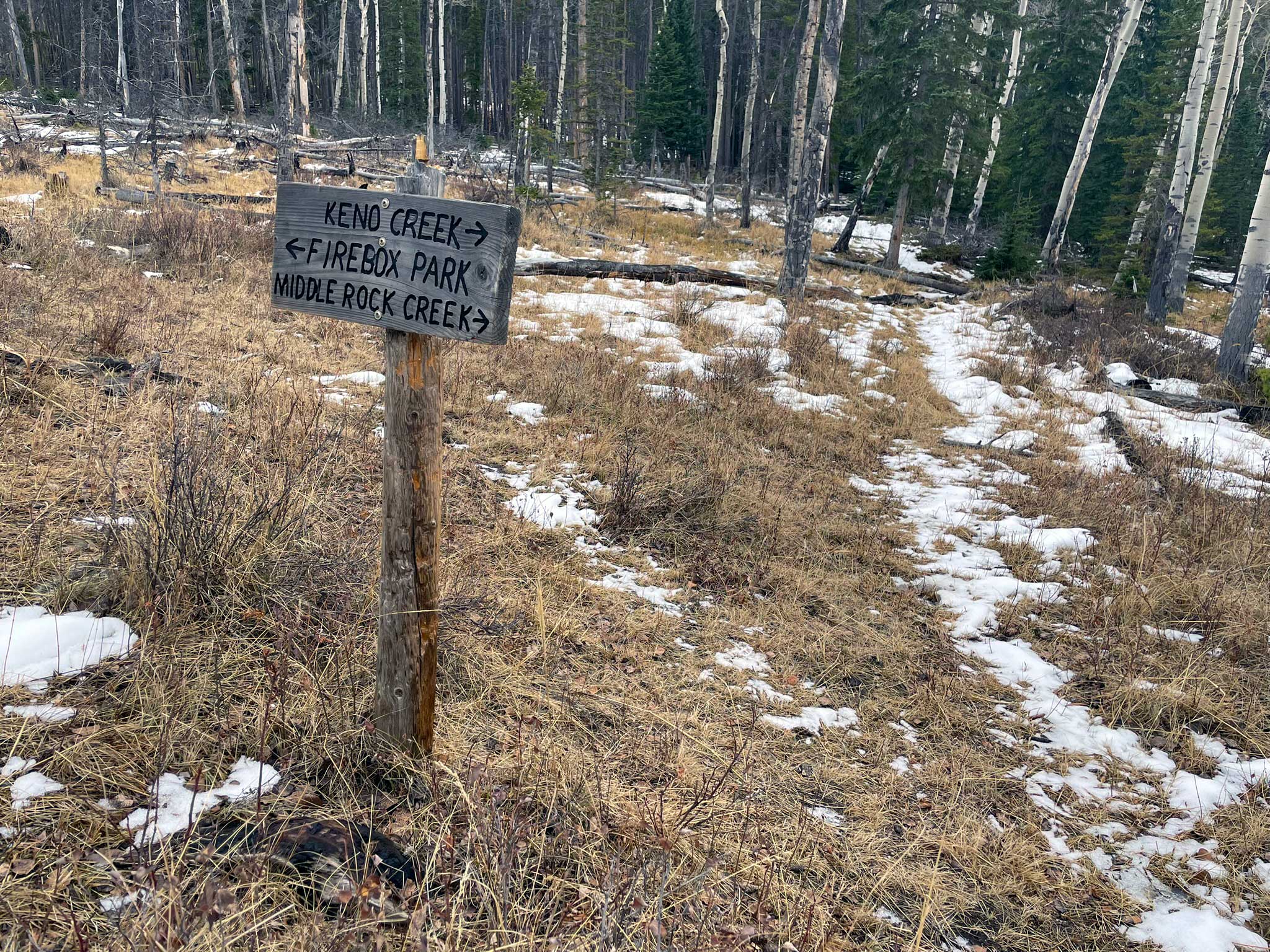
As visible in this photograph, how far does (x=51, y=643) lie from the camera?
2.63 meters

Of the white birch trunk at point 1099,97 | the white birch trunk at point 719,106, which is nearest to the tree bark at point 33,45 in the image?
the white birch trunk at point 719,106

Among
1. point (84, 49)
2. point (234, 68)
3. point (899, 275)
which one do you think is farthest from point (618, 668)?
point (84, 49)

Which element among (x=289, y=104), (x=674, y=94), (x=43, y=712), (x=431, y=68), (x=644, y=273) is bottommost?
(x=43, y=712)

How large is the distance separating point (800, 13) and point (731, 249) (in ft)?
47.9

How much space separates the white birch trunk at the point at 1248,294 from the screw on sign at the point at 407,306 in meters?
11.0

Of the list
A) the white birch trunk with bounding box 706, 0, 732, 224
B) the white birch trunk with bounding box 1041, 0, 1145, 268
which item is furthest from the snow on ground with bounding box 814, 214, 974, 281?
the white birch trunk with bounding box 706, 0, 732, 224

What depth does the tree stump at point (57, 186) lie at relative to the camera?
36.8 ft

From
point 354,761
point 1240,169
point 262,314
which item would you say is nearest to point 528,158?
point 262,314

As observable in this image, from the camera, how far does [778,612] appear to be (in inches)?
170

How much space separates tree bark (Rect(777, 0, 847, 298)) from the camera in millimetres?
12164

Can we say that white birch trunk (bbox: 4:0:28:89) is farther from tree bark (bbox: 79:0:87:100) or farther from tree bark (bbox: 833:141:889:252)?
tree bark (bbox: 833:141:889:252)

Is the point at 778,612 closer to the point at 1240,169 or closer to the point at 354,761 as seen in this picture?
the point at 354,761

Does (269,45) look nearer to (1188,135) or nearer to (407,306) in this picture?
(1188,135)

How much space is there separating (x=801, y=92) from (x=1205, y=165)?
24.7ft
